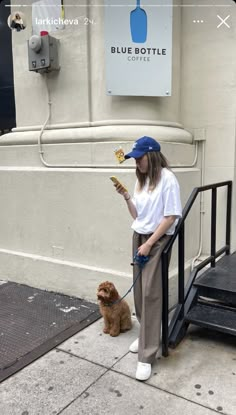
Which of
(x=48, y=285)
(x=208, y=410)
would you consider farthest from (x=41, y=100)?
(x=208, y=410)

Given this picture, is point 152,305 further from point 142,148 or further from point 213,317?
point 142,148

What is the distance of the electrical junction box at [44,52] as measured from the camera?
393 centimetres

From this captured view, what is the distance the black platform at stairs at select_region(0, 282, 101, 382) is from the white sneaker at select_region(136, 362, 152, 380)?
843mm

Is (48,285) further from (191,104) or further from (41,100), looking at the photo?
(191,104)

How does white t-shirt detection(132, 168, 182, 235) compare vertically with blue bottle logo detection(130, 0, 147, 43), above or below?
below

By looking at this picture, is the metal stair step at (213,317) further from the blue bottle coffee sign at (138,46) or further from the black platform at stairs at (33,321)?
the blue bottle coffee sign at (138,46)

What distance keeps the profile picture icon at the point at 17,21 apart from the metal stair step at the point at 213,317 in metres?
3.81

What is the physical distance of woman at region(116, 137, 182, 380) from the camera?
2527 mm

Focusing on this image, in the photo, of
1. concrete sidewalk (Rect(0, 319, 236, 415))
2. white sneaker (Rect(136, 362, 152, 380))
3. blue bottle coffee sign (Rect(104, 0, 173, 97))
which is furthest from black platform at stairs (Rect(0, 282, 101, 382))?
blue bottle coffee sign (Rect(104, 0, 173, 97))

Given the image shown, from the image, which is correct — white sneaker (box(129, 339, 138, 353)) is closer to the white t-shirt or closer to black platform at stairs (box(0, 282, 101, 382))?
black platform at stairs (box(0, 282, 101, 382))

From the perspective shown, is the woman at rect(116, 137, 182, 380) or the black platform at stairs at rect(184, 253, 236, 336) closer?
the woman at rect(116, 137, 182, 380)

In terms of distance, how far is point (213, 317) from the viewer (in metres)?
3.05

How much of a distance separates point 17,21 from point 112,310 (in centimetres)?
358

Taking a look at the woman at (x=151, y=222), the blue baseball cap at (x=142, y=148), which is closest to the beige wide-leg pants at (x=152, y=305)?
the woman at (x=151, y=222)
